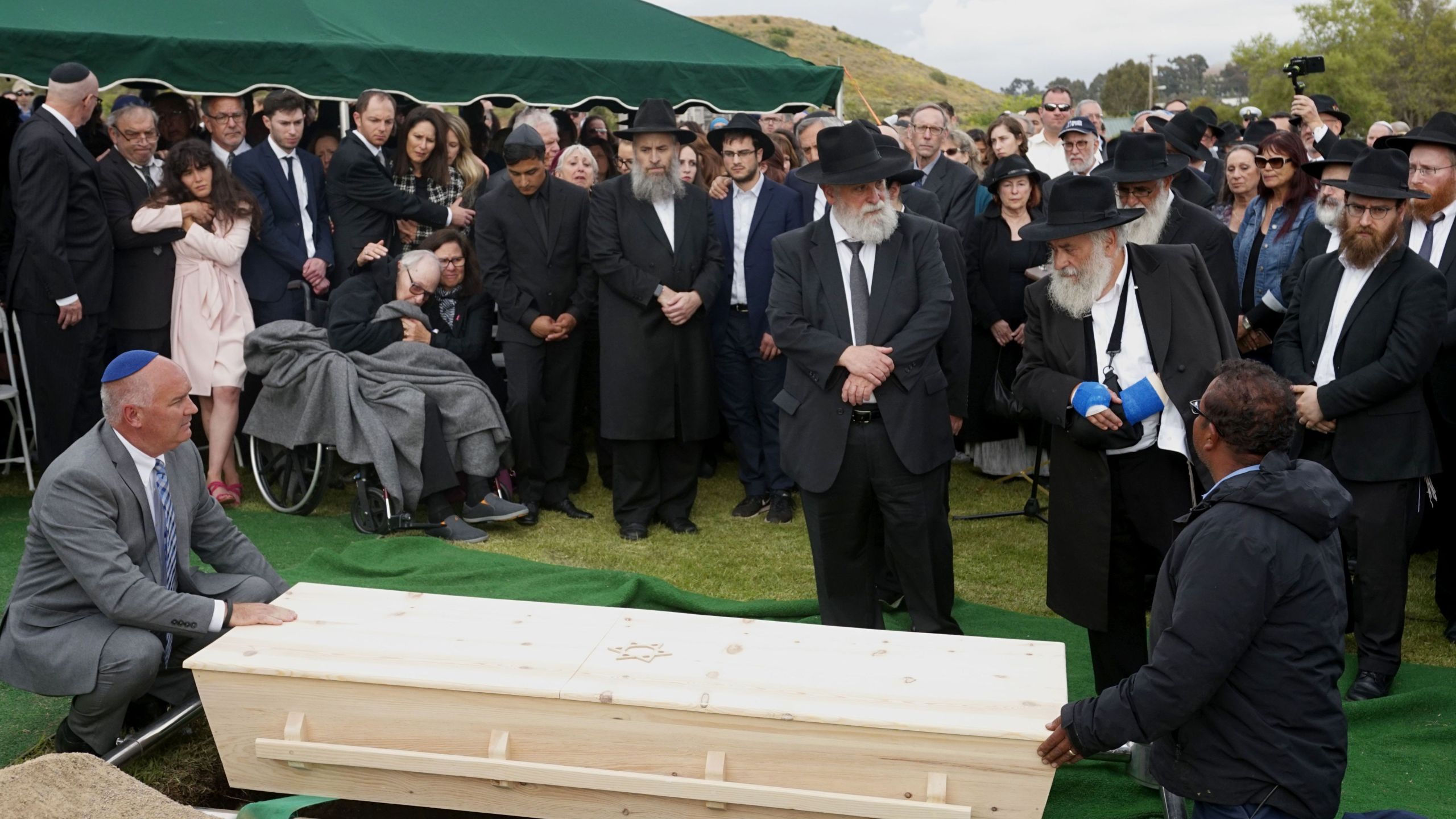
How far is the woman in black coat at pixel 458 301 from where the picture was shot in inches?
288

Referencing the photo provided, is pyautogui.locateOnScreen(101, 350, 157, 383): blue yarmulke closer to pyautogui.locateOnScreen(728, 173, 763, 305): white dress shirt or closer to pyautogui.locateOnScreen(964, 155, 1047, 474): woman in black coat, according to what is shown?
pyautogui.locateOnScreen(728, 173, 763, 305): white dress shirt

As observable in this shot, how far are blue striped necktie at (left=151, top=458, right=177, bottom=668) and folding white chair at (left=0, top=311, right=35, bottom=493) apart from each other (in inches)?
135

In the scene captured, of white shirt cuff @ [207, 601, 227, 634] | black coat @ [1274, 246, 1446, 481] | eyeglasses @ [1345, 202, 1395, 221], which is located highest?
eyeglasses @ [1345, 202, 1395, 221]

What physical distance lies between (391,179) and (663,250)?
195 centimetres

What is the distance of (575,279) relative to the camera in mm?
7430

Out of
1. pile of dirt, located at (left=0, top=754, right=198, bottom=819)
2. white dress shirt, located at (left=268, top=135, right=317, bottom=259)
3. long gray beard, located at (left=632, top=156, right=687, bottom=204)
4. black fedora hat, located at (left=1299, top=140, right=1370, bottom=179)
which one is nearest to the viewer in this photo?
pile of dirt, located at (left=0, top=754, right=198, bottom=819)

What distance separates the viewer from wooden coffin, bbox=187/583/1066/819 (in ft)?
11.3

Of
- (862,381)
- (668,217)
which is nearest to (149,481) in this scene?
(862,381)

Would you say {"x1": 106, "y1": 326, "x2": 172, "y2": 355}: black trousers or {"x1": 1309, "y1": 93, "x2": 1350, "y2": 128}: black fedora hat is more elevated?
{"x1": 1309, "y1": 93, "x2": 1350, "y2": 128}: black fedora hat

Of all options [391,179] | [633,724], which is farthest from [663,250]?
[633,724]

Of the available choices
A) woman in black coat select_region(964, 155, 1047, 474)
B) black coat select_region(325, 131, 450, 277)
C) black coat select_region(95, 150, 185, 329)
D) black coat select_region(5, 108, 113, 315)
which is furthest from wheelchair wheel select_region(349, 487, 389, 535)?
woman in black coat select_region(964, 155, 1047, 474)

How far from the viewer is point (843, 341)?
5.04 meters

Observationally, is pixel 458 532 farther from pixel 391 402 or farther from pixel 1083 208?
pixel 1083 208

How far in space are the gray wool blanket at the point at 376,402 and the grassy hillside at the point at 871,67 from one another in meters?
42.4
